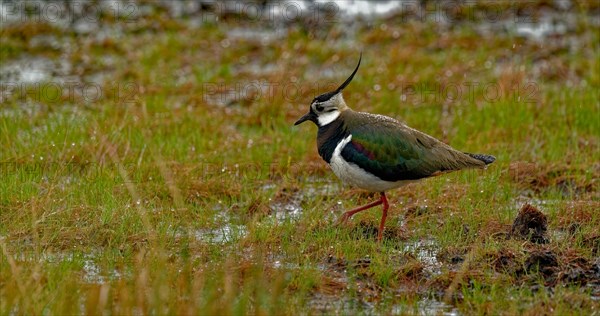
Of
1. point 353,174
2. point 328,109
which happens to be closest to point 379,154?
point 353,174

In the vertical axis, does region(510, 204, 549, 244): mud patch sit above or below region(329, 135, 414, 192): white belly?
below

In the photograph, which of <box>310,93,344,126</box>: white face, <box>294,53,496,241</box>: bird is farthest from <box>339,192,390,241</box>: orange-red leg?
<box>310,93,344,126</box>: white face

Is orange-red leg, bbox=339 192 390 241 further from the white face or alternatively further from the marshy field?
the white face

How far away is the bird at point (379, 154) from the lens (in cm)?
738

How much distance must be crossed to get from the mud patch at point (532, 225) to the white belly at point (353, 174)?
2.78ft

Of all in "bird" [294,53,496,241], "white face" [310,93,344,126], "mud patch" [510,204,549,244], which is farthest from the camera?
"white face" [310,93,344,126]

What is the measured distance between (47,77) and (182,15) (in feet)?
7.94

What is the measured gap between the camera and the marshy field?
6.49 metres

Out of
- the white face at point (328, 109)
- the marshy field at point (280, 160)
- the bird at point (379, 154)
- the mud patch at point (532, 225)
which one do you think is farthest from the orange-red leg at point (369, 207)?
the mud patch at point (532, 225)

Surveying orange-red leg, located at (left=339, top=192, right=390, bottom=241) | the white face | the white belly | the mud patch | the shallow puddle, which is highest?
the white face

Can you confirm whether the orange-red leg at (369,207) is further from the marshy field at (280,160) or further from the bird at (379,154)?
the marshy field at (280,160)

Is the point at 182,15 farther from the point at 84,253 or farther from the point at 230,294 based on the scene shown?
the point at 230,294

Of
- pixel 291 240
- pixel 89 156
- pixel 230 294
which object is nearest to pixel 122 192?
pixel 89 156

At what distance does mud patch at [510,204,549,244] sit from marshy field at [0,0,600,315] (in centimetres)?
1
